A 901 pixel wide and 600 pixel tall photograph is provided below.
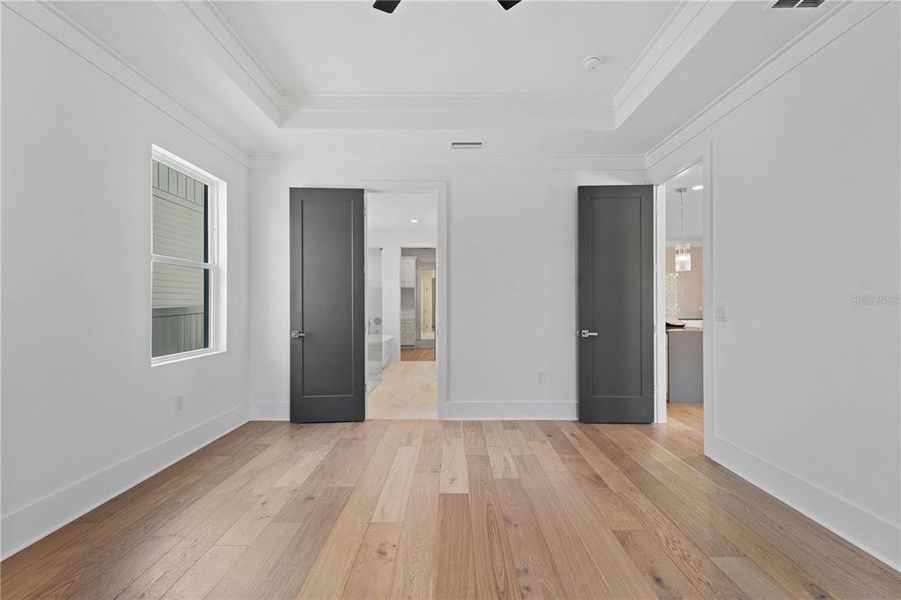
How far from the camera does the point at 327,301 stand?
416 cm

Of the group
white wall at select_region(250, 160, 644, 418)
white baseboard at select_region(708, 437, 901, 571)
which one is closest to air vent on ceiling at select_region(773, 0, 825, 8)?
white wall at select_region(250, 160, 644, 418)

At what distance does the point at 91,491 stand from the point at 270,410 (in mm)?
1840

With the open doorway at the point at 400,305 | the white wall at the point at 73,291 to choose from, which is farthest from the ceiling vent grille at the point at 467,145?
the white wall at the point at 73,291

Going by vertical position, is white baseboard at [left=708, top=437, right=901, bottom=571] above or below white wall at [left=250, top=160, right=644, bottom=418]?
below

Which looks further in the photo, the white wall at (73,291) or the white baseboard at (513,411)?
the white baseboard at (513,411)

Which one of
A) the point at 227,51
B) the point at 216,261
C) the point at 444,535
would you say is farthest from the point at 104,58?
the point at 444,535

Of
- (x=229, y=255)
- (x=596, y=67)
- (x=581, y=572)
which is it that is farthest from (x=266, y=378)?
(x=596, y=67)

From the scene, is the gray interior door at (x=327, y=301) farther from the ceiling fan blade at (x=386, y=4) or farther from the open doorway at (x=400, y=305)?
the ceiling fan blade at (x=386, y=4)

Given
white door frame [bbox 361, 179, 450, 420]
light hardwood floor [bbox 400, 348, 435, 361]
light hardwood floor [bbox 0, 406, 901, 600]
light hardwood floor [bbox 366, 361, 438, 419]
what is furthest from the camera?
light hardwood floor [bbox 400, 348, 435, 361]

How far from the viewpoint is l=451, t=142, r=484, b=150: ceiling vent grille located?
3871 millimetres

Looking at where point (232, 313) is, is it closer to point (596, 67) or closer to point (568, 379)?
point (568, 379)

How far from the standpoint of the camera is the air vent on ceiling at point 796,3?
6.68ft

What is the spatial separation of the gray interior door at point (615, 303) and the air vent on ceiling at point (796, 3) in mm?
2075

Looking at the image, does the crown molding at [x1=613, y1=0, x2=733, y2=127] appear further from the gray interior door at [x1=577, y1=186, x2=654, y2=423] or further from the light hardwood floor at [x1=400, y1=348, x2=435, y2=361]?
the light hardwood floor at [x1=400, y1=348, x2=435, y2=361]
